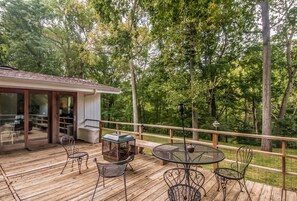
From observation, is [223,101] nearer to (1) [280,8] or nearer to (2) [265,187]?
(1) [280,8]

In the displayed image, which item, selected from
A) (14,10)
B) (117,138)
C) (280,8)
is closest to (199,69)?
(280,8)

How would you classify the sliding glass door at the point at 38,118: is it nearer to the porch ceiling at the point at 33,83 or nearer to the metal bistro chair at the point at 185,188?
the porch ceiling at the point at 33,83

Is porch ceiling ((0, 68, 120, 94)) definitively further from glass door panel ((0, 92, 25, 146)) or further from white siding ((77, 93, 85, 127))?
white siding ((77, 93, 85, 127))

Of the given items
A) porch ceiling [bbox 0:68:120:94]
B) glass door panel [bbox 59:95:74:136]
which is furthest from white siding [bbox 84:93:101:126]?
Result: porch ceiling [bbox 0:68:120:94]

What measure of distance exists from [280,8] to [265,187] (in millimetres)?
8808

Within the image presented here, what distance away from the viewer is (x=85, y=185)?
3.33 metres

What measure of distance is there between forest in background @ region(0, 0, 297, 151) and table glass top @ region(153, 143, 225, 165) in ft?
9.19

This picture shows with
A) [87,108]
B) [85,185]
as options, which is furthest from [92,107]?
[85,185]

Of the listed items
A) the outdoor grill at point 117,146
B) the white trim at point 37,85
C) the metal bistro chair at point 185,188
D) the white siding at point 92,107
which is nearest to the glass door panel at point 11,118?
the white trim at point 37,85

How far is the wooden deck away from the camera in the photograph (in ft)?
9.67

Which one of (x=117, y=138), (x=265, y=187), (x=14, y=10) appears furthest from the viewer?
(x=14, y=10)

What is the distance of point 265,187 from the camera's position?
3348mm

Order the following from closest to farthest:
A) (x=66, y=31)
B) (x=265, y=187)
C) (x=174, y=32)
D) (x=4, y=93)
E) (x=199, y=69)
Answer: (x=265, y=187), (x=4, y=93), (x=174, y=32), (x=199, y=69), (x=66, y=31)

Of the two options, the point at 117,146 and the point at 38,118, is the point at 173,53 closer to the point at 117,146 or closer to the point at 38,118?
the point at 117,146
